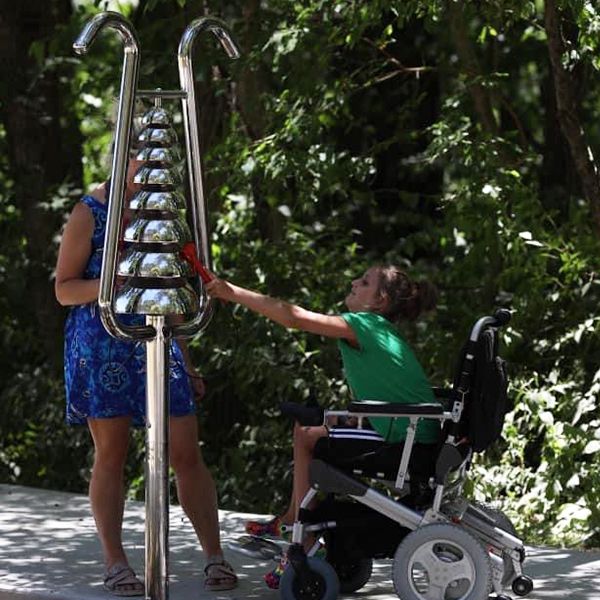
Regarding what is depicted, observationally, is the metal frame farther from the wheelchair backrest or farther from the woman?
the wheelchair backrest

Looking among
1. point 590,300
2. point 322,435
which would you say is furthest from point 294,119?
point 322,435

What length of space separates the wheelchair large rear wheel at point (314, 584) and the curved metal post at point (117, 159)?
3.56ft

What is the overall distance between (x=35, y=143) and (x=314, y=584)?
6110mm

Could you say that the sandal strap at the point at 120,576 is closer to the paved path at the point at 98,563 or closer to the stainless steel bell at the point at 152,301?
the paved path at the point at 98,563

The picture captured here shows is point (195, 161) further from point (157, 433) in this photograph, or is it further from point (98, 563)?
point (98, 563)

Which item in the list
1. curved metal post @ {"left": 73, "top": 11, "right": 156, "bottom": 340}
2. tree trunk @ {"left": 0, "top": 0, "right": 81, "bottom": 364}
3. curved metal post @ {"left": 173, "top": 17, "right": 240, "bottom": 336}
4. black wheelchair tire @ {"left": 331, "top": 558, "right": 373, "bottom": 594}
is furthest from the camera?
tree trunk @ {"left": 0, "top": 0, "right": 81, "bottom": 364}

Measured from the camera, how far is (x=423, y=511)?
6.07 m

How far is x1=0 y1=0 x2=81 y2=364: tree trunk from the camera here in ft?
36.6

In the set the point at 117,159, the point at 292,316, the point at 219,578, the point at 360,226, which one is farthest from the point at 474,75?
the point at 117,159

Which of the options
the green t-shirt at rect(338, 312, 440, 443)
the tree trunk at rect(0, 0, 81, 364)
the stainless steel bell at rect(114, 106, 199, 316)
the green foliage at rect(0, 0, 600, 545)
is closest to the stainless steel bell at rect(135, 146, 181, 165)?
the stainless steel bell at rect(114, 106, 199, 316)

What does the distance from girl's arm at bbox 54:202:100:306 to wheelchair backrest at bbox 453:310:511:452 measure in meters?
1.38

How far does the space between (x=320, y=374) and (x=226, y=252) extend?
97 cm

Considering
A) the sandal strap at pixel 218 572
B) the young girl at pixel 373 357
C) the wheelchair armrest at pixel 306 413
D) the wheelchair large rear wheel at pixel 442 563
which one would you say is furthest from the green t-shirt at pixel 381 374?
the sandal strap at pixel 218 572

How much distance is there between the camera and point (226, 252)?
9.88 meters
